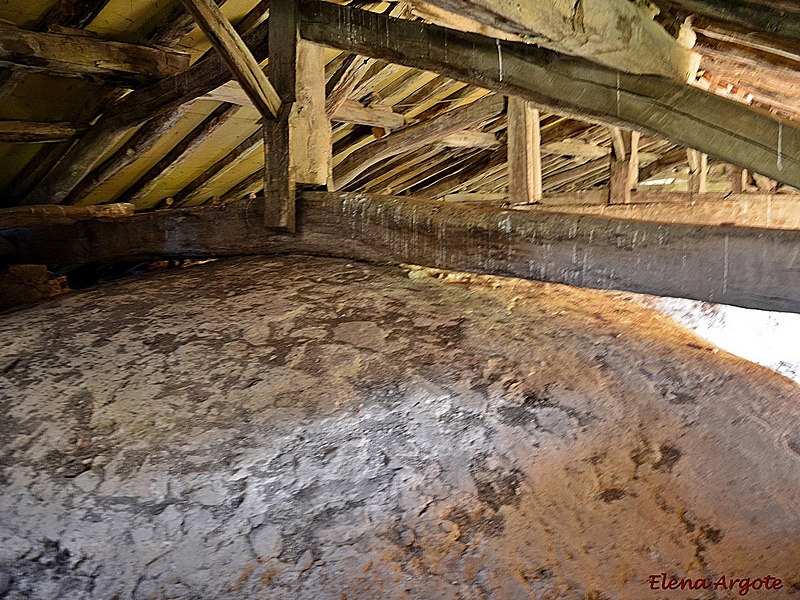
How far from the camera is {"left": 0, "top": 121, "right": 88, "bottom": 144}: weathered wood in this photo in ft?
13.8

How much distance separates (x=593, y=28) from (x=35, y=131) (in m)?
3.94

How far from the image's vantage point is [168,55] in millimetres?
4051

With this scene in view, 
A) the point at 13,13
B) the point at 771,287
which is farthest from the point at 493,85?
the point at 13,13

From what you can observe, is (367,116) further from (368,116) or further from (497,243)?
(497,243)

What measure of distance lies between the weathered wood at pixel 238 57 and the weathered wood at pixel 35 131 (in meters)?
2.06

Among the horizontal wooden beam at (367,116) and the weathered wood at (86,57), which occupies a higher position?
the horizontal wooden beam at (367,116)

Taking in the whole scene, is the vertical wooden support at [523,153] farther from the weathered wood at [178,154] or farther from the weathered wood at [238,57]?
the weathered wood at [238,57]

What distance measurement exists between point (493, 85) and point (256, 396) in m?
1.44

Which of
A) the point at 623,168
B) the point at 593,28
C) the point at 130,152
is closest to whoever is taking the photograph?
the point at 593,28

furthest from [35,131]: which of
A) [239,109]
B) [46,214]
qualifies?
[239,109]

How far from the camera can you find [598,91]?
7.16 ft

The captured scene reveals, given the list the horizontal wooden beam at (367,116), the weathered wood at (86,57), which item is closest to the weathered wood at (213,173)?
the horizontal wooden beam at (367,116)

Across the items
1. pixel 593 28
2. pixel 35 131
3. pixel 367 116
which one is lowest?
pixel 593 28

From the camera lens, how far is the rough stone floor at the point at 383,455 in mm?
1529
